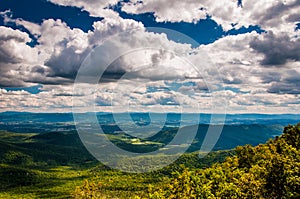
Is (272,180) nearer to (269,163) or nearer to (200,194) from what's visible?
(269,163)

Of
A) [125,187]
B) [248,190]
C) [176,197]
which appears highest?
[248,190]

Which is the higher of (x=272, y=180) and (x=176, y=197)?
(x=272, y=180)

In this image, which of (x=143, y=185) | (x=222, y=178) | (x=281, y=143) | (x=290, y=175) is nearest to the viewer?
(x=290, y=175)

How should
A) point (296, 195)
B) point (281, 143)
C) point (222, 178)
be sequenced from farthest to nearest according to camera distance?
point (281, 143)
point (222, 178)
point (296, 195)

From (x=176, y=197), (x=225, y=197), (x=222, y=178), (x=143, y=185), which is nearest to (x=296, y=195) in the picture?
(x=225, y=197)

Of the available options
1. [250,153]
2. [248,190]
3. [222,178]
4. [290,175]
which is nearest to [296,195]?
[290,175]

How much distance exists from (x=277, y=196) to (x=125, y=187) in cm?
16652

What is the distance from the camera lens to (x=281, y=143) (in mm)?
69062

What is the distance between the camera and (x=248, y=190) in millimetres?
39500

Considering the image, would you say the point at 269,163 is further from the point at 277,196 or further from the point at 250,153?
the point at 250,153

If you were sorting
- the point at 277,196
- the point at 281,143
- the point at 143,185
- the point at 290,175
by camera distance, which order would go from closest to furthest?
the point at 290,175 → the point at 277,196 → the point at 281,143 → the point at 143,185

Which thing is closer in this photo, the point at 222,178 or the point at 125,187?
the point at 222,178

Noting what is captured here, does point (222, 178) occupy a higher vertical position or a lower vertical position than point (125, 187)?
higher

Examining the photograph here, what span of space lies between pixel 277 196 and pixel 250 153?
28548 millimetres
